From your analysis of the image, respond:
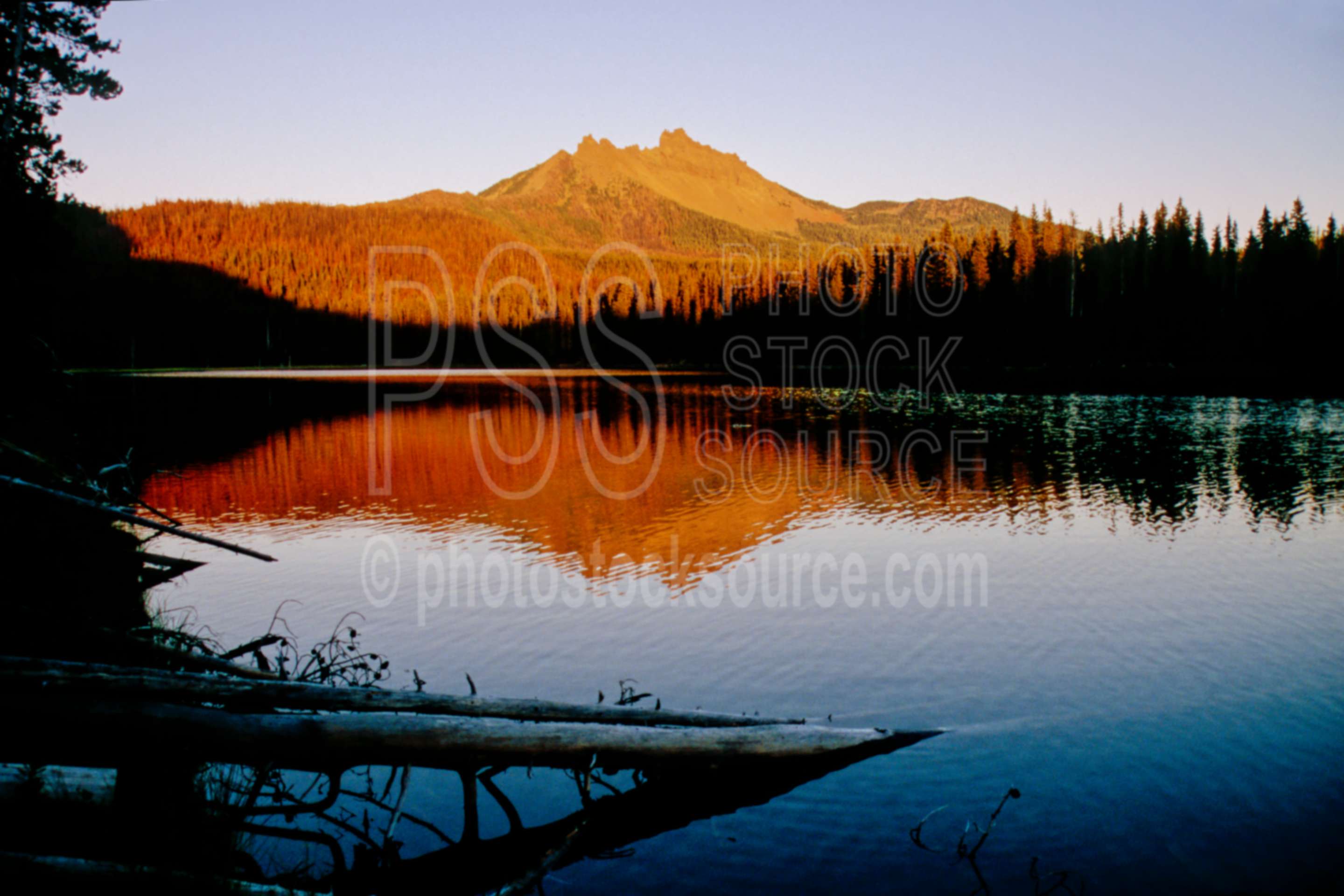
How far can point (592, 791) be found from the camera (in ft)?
27.7

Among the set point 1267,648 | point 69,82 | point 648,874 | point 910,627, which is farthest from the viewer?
point 69,82

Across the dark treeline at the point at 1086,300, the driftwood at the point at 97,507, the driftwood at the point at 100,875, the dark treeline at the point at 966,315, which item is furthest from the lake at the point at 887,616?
the dark treeline at the point at 1086,300

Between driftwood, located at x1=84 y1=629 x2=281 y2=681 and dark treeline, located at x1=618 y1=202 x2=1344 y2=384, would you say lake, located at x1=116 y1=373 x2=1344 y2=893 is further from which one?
dark treeline, located at x1=618 y1=202 x2=1344 y2=384

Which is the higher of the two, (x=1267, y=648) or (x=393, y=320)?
(x=393, y=320)

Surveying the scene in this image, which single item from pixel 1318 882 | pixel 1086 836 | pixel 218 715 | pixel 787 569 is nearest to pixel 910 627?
pixel 787 569

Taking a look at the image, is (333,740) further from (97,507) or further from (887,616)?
(887,616)

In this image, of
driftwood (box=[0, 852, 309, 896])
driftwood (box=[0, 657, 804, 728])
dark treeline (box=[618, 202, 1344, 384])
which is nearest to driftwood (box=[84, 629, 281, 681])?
driftwood (box=[0, 657, 804, 728])

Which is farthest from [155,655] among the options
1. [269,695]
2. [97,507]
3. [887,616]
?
[887,616]

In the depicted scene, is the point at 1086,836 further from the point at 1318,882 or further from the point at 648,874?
the point at 648,874

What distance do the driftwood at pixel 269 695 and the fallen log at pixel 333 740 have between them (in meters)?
0.08

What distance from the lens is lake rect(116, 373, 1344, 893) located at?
7715 mm

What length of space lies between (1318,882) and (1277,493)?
78.5 ft

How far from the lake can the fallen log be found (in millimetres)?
1375

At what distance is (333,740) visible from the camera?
5422 mm
